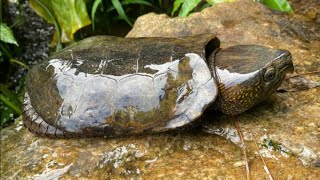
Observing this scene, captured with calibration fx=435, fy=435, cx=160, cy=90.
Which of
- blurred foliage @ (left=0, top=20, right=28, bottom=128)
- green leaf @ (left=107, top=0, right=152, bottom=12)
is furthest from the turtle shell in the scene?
green leaf @ (left=107, top=0, right=152, bottom=12)

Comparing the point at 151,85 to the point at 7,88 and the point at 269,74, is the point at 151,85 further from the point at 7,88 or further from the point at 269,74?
the point at 7,88

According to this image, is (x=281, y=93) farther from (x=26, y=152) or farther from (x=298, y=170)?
(x=26, y=152)

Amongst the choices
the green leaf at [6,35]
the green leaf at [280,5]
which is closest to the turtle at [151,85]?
the green leaf at [280,5]

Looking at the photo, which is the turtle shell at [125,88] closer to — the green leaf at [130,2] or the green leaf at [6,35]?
the green leaf at [6,35]

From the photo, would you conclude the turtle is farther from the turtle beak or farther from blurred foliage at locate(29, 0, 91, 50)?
blurred foliage at locate(29, 0, 91, 50)

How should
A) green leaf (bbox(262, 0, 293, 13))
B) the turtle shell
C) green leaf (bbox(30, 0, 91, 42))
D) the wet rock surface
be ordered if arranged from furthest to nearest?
1. green leaf (bbox(30, 0, 91, 42))
2. green leaf (bbox(262, 0, 293, 13))
3. the turtle shell
4. the wet rock surface

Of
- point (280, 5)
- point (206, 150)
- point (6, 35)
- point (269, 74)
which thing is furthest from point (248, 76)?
point (6, 35)
